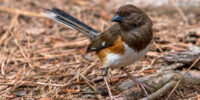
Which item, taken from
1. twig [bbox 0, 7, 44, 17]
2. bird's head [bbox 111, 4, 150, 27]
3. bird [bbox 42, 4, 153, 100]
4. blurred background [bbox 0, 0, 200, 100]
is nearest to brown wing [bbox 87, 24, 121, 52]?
bird [bbox 42, 4, 153, 100]

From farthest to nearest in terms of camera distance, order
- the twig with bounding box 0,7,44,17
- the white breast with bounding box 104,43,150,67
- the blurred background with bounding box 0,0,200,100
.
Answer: the twig with bounding box 0,7,44,17
the blurred background with bounding box 0,0,200,100
the white breast with bounding box 104,43,150,67

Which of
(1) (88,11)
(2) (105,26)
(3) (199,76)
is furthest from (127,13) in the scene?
(1) (88,11)

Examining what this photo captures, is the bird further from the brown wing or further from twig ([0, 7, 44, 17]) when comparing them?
twig ([0, 7, 44, 17])

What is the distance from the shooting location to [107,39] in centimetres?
377

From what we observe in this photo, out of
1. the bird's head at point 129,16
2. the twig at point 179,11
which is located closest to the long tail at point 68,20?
the bird's head at point 129,16

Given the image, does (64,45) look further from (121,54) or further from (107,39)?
(121,54)

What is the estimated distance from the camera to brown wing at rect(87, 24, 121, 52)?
143 inches

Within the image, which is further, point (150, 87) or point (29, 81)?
point (29, 81)

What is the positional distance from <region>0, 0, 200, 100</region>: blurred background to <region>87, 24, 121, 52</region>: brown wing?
A: 52 cm

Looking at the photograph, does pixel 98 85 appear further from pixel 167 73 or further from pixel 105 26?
pixel 105 26

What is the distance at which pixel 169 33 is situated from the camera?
530cm

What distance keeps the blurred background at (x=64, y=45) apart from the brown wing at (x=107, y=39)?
52cm

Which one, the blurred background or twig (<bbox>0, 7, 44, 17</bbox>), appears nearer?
the blurred background

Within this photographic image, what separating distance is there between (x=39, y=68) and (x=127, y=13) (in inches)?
69.0
